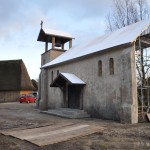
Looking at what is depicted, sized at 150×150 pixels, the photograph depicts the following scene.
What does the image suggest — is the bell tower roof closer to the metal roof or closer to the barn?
the metal roof

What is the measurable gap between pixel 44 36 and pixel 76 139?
62.8 feet

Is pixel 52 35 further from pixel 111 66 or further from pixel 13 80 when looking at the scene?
pixel 13 80

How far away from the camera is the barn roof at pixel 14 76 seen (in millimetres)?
42616

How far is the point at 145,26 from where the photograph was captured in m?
15.2

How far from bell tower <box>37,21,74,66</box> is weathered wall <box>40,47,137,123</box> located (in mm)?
5866

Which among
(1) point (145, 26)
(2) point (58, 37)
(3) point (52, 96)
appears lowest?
(3) point (52, 96)

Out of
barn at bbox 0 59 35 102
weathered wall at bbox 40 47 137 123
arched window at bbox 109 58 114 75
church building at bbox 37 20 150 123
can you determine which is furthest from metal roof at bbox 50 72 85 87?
barn at bbox 0 59 35 102

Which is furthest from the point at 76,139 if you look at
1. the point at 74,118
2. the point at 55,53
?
the point at 55,53

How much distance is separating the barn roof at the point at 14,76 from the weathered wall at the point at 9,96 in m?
0.76

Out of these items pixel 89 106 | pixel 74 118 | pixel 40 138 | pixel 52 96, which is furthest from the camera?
pixel 52 96

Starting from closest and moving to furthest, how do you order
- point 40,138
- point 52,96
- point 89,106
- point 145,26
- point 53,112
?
point 40,138
point 145,26
point 89,106
point 53,112
point 52,96

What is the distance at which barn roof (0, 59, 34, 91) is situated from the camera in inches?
1678

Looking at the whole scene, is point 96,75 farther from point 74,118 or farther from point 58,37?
point 58,37

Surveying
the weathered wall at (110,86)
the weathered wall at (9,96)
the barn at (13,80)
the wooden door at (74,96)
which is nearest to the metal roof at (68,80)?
the weathered wall at (110,86)
